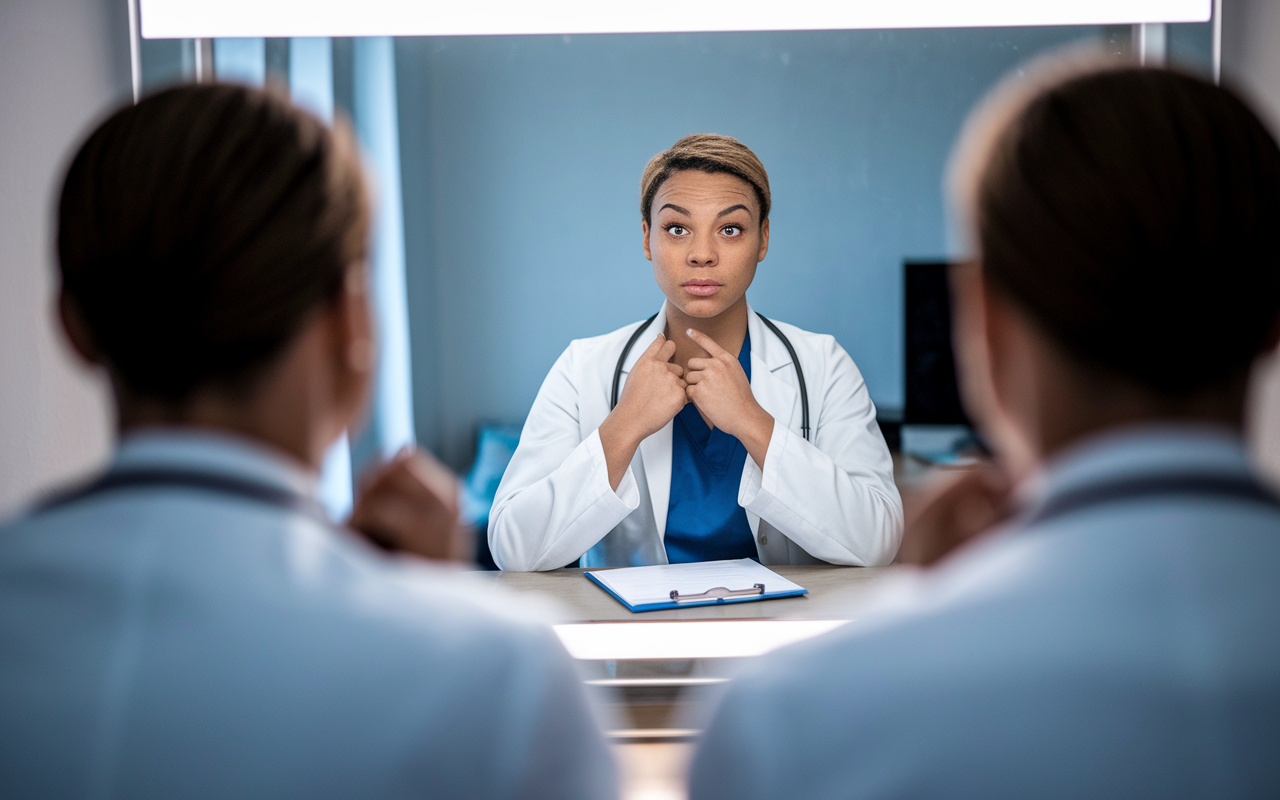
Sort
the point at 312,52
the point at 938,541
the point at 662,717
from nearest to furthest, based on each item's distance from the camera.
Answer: the point at 938,541, the point at 662,717, the point at 312,52

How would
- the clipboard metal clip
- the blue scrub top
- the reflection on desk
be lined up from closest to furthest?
the reflection on desk, the clipboard metal clip, the blue scrub top

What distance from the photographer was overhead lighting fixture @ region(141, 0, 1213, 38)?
3.95 ft

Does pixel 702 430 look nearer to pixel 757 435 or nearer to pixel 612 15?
pixel 757 435

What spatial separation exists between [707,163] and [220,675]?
3.95ft

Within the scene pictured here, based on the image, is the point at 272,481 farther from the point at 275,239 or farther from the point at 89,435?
the point at 89,435

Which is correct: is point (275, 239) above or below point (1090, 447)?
above

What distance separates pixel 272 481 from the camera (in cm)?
38

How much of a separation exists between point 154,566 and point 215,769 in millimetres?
84

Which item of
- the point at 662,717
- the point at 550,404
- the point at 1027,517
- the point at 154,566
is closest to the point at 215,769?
the point at 154,566

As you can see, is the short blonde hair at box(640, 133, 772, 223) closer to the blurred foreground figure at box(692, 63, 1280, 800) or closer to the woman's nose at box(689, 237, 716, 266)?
the woman's nose at box(689, 237, 716, 266)

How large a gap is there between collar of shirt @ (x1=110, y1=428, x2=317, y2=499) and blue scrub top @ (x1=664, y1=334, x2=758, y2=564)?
1016mm

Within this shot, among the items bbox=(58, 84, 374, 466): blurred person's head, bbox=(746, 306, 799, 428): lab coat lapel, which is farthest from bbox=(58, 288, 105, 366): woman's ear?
bbox=(746, 306, 799, 428): lab coat lapel

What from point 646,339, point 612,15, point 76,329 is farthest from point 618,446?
point 76,329

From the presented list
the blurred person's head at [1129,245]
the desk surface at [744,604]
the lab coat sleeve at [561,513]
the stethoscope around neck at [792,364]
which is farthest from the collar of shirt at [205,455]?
the stethoscope around neck at [792,364]
